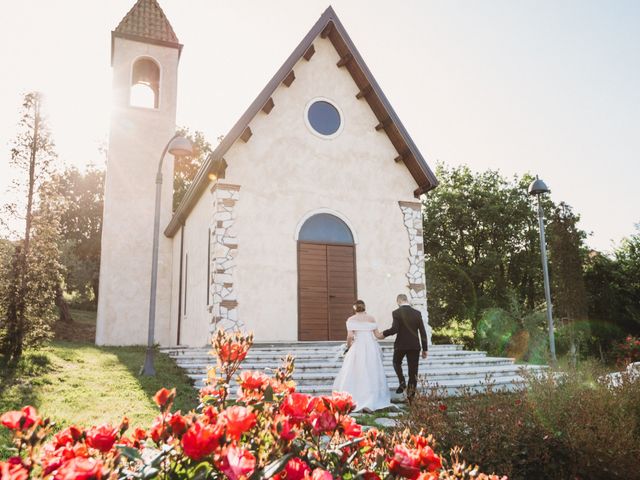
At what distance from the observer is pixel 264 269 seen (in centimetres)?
1288

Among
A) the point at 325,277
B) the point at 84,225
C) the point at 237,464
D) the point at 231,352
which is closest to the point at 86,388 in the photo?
the point at 325,277

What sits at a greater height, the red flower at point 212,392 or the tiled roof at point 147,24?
the tiled roof at point 147,24

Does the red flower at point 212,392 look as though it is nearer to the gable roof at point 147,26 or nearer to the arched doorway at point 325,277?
the arched doorway at point 325,277

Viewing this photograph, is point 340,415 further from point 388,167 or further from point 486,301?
point 486,301

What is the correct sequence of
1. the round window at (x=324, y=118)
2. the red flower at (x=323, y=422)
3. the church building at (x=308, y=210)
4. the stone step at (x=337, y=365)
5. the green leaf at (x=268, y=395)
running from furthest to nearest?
the round window at (x=324, y=118), the church building at (x=308, y=210), the stone step at (x=337, y=365), the green leaf at (x=268, y=395), the red flower at (x=323, y=422)

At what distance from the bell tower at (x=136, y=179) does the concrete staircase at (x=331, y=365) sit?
6173mm

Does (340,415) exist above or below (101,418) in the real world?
above

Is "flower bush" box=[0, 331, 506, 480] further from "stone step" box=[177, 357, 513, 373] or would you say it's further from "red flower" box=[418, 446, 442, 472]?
"stone step" box=[177, 357, 513, 373]

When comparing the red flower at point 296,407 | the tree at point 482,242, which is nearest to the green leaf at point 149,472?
the red flower at point 296,407

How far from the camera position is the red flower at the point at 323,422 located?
80.3 inches

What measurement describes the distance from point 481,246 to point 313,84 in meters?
19.5

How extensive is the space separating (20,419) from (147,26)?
21.9 m

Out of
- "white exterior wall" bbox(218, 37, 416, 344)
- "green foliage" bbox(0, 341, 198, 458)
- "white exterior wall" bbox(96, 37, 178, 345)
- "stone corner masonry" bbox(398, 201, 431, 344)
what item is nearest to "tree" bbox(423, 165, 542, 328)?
"stone corner masonry" bbox(398, 201, 431, 344)

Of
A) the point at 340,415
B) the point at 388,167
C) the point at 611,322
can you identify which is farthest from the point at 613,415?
the point at 611,322
